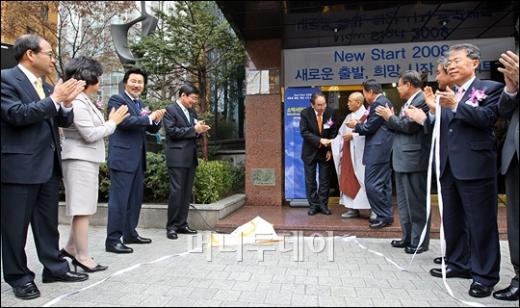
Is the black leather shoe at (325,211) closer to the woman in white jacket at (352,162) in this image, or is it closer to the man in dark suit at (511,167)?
the woman in white jacket at (352,162)

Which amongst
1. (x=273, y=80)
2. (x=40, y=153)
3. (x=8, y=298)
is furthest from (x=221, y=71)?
(x=8, y=298)

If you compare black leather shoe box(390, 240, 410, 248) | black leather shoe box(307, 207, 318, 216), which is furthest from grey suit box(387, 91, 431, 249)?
black leather shoe box(307, 207, 318, 216)

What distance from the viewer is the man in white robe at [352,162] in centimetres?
593

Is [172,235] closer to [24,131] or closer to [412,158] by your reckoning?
[24,131]

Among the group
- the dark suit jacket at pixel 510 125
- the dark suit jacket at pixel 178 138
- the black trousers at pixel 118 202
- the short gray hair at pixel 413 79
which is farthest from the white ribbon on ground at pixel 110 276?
the dark suit jacket at pixel 510 125

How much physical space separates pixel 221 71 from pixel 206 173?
10.1ft

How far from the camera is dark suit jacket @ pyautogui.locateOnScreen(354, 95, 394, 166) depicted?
17.2 feet

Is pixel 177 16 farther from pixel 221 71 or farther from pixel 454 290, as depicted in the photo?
pixel 454 290

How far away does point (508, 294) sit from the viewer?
10.1ft

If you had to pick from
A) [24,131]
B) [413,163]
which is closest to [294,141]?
[413,163]

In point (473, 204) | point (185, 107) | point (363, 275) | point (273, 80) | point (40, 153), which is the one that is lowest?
point (363, 275)

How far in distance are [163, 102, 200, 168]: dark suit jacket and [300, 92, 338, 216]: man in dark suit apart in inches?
68.3

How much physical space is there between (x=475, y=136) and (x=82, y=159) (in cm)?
324

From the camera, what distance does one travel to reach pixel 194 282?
138 inches
